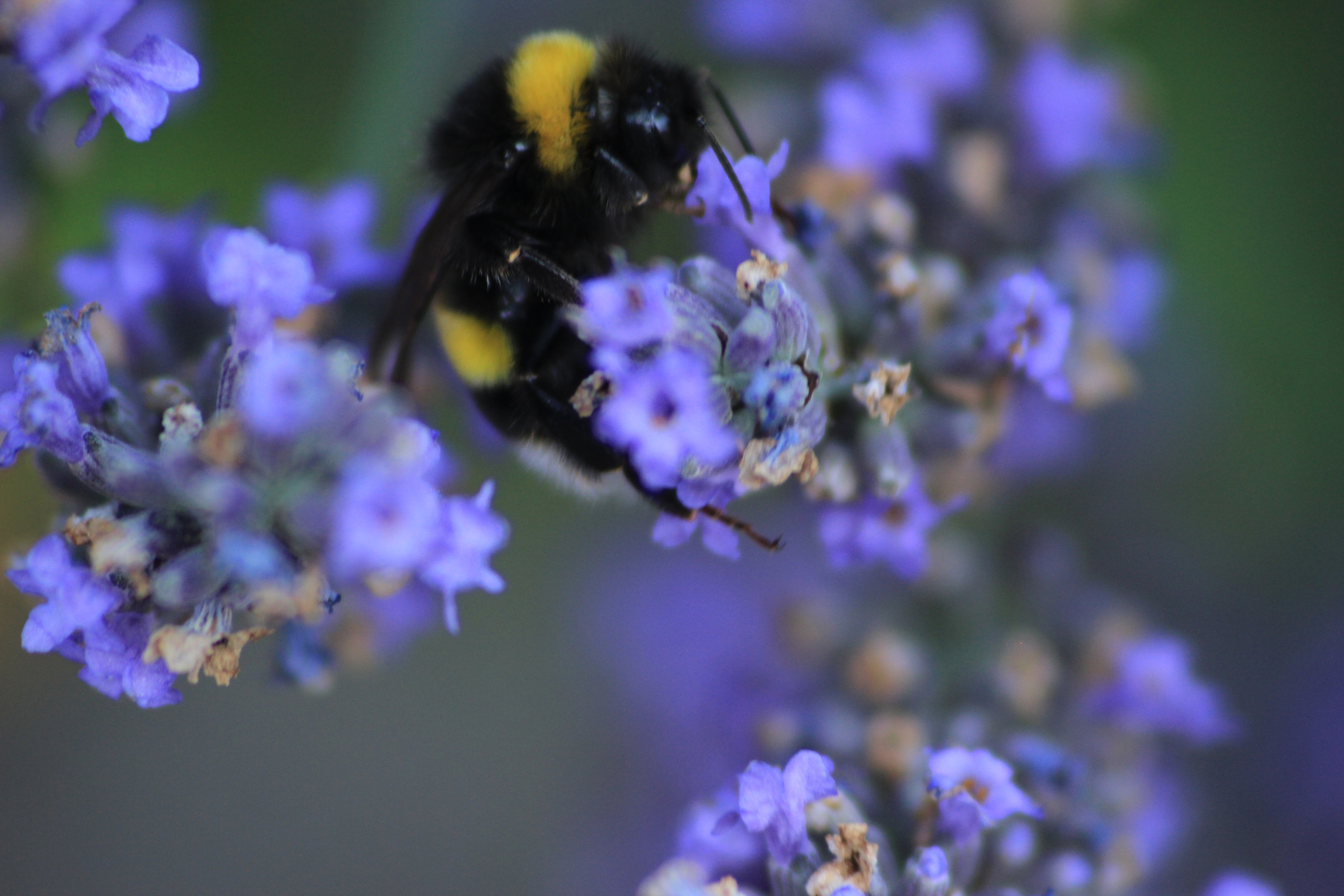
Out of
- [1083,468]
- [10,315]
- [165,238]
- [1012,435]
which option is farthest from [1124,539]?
[10,315]

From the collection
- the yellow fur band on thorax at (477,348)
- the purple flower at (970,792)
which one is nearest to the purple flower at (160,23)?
the yellow fur band on thorax at (477,348)

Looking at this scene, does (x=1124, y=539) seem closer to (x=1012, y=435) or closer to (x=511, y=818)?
(x=1012, y=435)

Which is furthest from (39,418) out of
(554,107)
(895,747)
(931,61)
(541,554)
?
(541,554)

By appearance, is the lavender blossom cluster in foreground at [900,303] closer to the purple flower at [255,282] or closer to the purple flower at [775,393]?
the purple flower at [775,393]

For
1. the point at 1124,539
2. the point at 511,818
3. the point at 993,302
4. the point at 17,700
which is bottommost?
the point at 17,700

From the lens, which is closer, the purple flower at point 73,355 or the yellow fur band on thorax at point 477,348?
the purple flower at point 73,355
